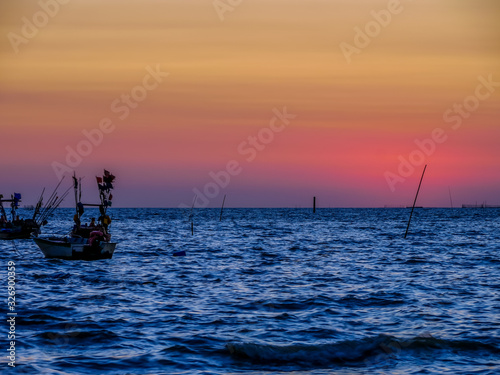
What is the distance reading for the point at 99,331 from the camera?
24.5m

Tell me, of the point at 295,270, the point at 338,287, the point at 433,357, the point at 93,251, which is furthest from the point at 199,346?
the point at 93,251

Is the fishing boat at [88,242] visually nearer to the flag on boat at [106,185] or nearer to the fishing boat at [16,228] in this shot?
the flag on boat at [106,185]

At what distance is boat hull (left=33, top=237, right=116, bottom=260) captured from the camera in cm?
5222

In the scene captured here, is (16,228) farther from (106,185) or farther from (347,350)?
(347,350)

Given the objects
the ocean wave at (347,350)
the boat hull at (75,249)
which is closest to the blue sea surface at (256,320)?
the ocean wave at (347,350)

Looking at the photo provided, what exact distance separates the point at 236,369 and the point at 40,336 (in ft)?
24.4

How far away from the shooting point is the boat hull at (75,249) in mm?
52219

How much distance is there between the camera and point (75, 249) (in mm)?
52125

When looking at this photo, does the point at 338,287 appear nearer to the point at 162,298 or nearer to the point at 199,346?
the point at 162,298

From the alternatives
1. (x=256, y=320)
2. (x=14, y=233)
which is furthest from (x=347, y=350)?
(x=14, y=233)

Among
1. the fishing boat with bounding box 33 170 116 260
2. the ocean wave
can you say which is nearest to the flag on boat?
the fishing boat with bounding box 33 170 116 260

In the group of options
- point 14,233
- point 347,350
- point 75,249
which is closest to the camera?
point 347,350

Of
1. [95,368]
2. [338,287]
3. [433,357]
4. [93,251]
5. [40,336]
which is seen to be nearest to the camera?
[95,368]

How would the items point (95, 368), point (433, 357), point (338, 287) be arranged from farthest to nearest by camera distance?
1. point (338, 287)
2. point (433, 357)
3. point (95, 368)
